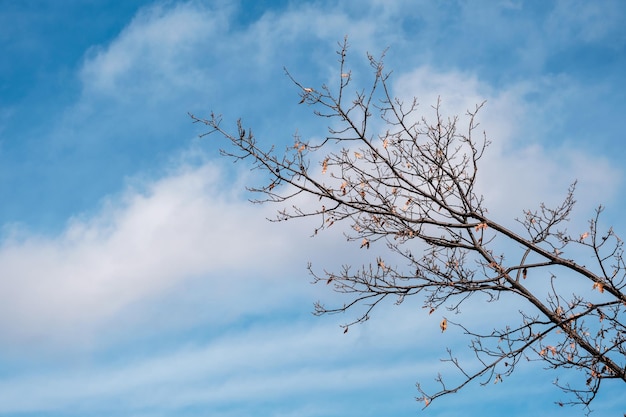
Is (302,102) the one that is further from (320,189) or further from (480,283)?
(480,283)

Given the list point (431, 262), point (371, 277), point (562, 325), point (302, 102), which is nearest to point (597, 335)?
point (562, 325)

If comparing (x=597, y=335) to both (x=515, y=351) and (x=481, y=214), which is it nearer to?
(x=515, y=351)

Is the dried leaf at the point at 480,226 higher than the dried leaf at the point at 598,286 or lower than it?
higher

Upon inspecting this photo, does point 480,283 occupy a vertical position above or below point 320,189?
below

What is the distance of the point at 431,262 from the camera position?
8.69 metres

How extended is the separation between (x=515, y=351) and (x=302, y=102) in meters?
4.34

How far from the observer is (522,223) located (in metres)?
8.73

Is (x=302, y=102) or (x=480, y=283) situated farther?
(x=302, y=102)

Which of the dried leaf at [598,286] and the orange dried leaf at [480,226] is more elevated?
the orange dried leaf at [480,226]

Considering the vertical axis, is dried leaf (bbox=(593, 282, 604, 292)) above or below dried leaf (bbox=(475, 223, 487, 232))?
below

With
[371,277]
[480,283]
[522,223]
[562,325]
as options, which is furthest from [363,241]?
[562,325]

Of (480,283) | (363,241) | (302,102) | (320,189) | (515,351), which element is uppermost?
(302,102)

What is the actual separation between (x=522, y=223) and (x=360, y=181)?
223 centimetres

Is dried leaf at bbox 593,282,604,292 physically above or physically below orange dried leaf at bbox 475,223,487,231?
below
